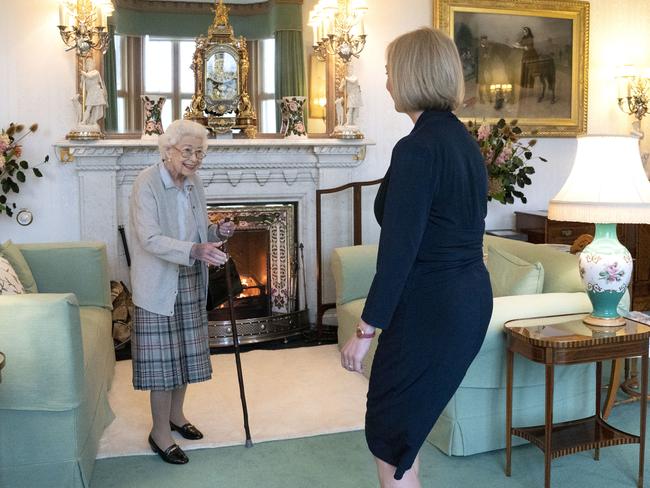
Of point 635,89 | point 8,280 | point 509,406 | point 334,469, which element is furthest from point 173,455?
point 635,89

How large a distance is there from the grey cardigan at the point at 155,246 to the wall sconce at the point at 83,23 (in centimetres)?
204

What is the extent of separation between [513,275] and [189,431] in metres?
1.62

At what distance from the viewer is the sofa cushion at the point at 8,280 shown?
10.5ft

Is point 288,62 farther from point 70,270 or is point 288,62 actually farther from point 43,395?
point 43,395

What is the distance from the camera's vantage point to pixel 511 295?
3.28 meters

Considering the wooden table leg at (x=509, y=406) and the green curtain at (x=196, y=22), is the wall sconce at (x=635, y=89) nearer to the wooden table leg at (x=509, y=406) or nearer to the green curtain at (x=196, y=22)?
the green curtain at (x=196, y=22)

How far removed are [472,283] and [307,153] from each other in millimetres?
3482

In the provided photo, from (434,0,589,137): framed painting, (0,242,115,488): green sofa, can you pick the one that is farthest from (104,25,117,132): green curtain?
(0,242,115,488): green sofa

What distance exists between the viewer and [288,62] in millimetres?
5137

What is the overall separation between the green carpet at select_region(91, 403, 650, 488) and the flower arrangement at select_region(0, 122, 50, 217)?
2238mm

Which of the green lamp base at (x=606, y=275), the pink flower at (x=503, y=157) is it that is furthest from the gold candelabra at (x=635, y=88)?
the green lamp base at (x=606, y=275)

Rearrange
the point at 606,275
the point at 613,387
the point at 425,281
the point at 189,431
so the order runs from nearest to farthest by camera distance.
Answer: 1. the point at 425,281
2. the point at 606,275
3. the point at 189,431
4. the point at 613,387

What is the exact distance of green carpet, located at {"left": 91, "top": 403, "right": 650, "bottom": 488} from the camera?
2812 mm

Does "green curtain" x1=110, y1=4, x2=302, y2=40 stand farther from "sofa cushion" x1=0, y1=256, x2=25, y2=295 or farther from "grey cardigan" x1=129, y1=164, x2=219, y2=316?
"grey cardigan" x1=129, y1=164, x2=219, y2=316
